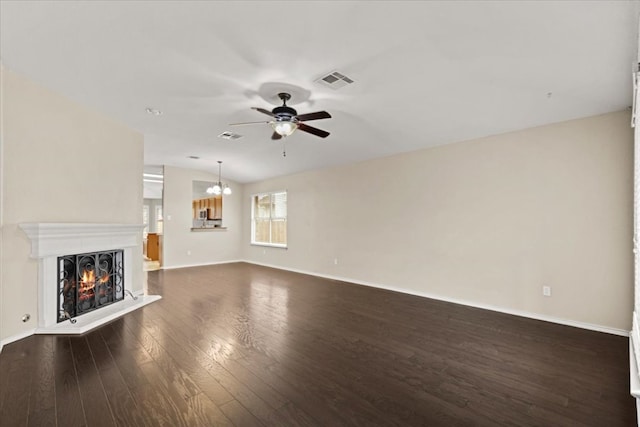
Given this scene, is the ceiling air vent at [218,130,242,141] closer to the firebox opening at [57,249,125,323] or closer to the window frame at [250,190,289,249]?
the firebox opening at [57,249,125,323]

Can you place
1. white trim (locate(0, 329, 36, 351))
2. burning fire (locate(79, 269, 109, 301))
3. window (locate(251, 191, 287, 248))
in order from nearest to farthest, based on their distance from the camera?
white trim (locate(0, 329, 36, 351)), burning fire (locate(79, 269, 109, 301)), window (locate(251, 191, 287, 248))

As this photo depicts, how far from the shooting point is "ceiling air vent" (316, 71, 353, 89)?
301 centimetres

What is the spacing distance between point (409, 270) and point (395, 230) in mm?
723

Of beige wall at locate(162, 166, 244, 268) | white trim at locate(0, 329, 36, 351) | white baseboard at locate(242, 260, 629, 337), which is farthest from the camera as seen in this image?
beige wall at locate(162, 166, 244, 268)

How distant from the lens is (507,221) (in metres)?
4.09

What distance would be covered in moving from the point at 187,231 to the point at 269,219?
84.1 inches

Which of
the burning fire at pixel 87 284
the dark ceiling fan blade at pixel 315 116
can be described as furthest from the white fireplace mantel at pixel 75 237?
the dark ceiling fan blade at pixel 315 116

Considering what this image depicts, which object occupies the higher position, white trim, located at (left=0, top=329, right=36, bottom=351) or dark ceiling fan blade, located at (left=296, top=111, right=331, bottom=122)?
dark ceiling fan blade, located at (left=296, top=111, right=331, bottom=122)

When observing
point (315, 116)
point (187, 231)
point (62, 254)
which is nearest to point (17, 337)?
point (62, 254)

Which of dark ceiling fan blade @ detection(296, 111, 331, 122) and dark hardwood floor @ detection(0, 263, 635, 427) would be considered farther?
dark ceiling fan blade @ detection(296, 111, 331, 122)

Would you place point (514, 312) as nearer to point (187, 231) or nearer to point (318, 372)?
point (318, 372)

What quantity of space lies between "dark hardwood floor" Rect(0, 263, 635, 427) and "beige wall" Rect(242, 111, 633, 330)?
Answer: 45cm

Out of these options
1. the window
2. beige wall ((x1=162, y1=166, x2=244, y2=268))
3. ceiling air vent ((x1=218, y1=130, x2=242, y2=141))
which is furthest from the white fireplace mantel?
the window

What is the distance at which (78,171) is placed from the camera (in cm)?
380
